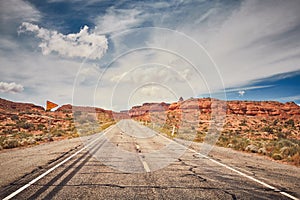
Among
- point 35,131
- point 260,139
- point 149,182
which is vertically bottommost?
point 149,182

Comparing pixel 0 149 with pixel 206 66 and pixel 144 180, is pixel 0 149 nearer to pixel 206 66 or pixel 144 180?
pixel 144 180

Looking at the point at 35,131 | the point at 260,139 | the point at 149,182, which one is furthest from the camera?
the point at 35,131

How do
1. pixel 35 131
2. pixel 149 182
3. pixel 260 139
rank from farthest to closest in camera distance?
pixel 35 131, pixel 260 139, pixel 149 182

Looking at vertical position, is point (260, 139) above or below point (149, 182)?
above

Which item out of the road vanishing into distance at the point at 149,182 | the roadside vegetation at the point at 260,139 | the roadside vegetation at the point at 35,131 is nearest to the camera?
the road vanishing into distance at the point at 149,182

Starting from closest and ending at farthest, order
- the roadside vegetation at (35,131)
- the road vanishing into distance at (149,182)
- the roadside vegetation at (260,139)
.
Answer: the road vanishing into distance at (149,182) < the roadside vegetation at (260,139) < the roadside vegetation at (35,131)

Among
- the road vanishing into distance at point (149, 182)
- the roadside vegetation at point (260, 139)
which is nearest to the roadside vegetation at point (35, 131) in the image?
the road vanishing into distance at point (149, 182)

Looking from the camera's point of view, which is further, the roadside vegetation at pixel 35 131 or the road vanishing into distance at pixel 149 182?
the roadside vegetation at pixel 35 131

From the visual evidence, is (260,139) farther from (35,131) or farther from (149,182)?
(35,131)

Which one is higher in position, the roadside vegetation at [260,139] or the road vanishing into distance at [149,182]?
the roadside vegetation at [260,139]

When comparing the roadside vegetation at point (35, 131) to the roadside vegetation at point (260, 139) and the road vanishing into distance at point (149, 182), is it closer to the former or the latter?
the road vanishing into distance at point (149, 182)

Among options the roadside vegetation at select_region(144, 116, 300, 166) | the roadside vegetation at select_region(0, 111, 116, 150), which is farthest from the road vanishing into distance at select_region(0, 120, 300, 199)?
the roadside vegetation at select_region(0, 111, 116, 150)

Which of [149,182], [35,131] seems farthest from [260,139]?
[35,131]

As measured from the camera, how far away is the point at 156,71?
2275 centimetres
